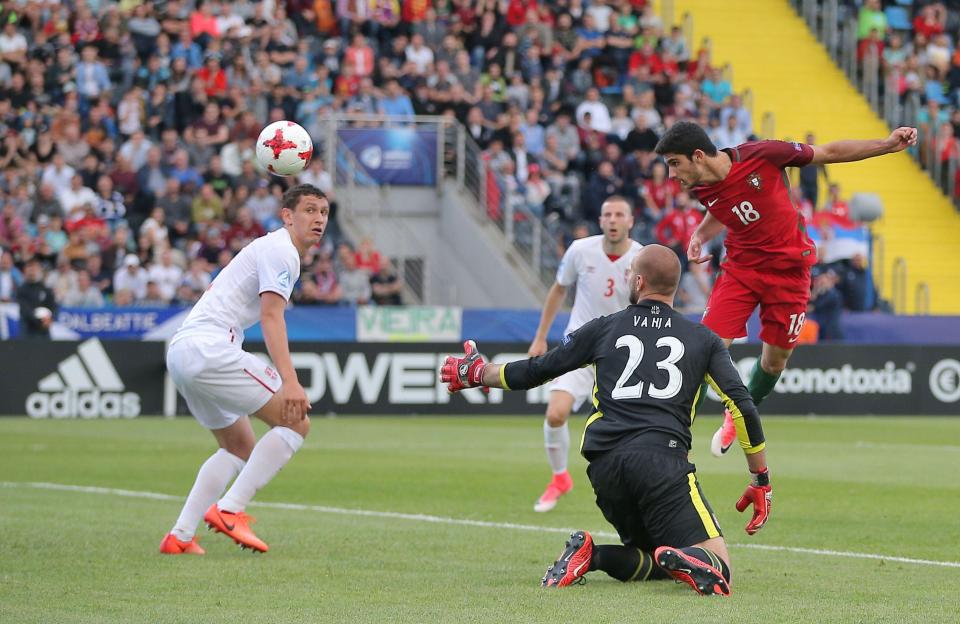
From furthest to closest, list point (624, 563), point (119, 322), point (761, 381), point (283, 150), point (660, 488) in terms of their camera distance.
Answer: point (119, 322) < point (761, 381) < point (283, 150) < point (624, 563) < point (660, 488)

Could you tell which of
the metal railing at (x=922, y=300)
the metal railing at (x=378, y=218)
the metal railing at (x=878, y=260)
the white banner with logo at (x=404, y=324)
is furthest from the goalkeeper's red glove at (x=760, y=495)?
the metal railing at (x=922, y=300)

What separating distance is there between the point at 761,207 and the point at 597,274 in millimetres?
2909

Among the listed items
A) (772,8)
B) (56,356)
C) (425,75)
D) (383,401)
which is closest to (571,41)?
(425,75)

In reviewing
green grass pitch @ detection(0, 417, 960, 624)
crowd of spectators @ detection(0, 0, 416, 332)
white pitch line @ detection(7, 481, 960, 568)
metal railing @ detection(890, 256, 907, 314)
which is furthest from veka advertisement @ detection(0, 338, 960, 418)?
white pitch line @ detection(7, 481, 960, 568)

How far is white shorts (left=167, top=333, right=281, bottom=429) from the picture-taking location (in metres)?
9.27

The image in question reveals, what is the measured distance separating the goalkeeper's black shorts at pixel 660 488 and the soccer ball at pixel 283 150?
3.46 metres

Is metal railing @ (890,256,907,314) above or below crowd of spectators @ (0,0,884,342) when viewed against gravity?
below

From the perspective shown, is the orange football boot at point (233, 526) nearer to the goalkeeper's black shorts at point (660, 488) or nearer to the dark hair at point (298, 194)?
the dark hair at point (298, 194)

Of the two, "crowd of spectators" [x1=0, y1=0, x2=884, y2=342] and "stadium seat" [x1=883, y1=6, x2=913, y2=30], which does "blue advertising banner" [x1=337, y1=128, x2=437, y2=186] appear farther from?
"stadium seat" [x1=883, y1=6, x2=913, y2=30]

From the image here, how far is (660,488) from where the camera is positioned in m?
7.90

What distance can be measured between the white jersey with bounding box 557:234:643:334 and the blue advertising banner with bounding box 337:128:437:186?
1553 centimetres

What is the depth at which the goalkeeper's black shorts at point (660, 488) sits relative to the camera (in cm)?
790

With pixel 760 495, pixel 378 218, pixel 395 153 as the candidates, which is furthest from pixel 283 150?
pixel 395 153

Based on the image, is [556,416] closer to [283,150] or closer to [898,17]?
[283,150]
